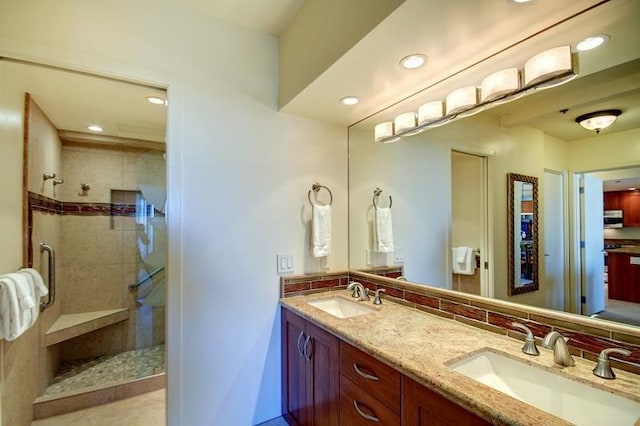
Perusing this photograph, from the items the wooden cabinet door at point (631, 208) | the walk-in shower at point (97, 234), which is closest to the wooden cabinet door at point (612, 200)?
the wooden cabinet door at point (631, 208)

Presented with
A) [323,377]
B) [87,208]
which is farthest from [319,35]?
[87,208]

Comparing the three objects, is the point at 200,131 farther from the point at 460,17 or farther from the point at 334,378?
the point at 334,378

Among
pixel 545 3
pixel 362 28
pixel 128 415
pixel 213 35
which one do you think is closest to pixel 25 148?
pixel 213 35

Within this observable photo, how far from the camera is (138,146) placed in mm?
2801

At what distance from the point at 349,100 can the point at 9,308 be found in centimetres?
209

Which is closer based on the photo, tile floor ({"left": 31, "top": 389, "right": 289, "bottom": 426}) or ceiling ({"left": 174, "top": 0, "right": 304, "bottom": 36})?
ceiling ({"left": 174, "top": 0, "right": 304, "bottom": 36})

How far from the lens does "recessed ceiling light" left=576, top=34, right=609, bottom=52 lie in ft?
3.52

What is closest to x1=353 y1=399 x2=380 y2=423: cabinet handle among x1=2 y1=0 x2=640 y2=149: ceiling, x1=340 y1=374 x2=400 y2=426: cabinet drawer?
x1=340 y1=374 x2=400 y2=426: cabinet drawer

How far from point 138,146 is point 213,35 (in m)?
1.58

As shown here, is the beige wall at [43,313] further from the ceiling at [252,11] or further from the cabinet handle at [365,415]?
the cabinet handle at [365,415]

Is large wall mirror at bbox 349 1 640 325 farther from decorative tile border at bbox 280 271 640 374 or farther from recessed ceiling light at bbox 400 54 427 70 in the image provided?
recessed ceiling light at bbox 400 54 427 70

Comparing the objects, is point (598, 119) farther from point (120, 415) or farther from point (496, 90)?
point (120, 415)

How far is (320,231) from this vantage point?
2029 millimetres

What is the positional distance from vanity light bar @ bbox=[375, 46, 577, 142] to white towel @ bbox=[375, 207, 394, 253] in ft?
1.84
